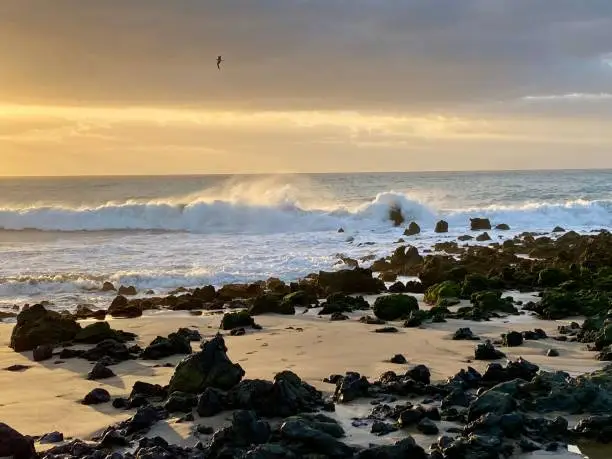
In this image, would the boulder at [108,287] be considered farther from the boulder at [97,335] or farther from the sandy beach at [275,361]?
the boulder at [97,335]

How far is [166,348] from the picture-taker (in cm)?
1043

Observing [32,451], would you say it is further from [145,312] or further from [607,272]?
[607,272]

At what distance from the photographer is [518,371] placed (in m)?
8.27

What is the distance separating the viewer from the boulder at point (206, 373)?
794 cm

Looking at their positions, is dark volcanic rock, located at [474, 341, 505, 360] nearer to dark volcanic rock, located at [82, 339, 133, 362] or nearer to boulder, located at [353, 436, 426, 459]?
boulder, located at [353, 436, 426, 459]

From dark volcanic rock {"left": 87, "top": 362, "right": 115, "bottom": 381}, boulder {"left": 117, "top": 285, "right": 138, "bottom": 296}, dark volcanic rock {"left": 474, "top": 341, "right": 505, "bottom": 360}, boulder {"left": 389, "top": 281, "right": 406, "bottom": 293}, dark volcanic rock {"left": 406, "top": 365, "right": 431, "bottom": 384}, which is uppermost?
dark volcanic rock {"left": 406, "top": 365, "right": 431, "bottom": 384}

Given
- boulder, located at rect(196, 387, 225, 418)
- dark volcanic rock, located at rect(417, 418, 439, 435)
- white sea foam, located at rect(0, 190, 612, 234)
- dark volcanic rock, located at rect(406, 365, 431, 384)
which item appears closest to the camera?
dark volcanic rock, located at rect(417, 418, 439, 435)

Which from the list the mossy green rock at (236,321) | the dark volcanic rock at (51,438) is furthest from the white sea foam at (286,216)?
the dark volcanic rock at (51,438)

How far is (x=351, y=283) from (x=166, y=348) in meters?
7.38

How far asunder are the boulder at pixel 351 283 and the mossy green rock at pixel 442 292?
1680mm

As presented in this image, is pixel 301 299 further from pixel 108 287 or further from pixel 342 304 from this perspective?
pixel 108 287

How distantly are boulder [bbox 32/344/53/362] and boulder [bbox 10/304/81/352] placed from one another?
635mm

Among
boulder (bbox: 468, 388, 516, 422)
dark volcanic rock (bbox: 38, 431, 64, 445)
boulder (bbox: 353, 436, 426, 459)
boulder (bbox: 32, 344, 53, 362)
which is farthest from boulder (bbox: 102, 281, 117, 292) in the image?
boulder (bbox: 353, 436, 426, 459)

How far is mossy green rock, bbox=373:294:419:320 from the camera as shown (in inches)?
523
